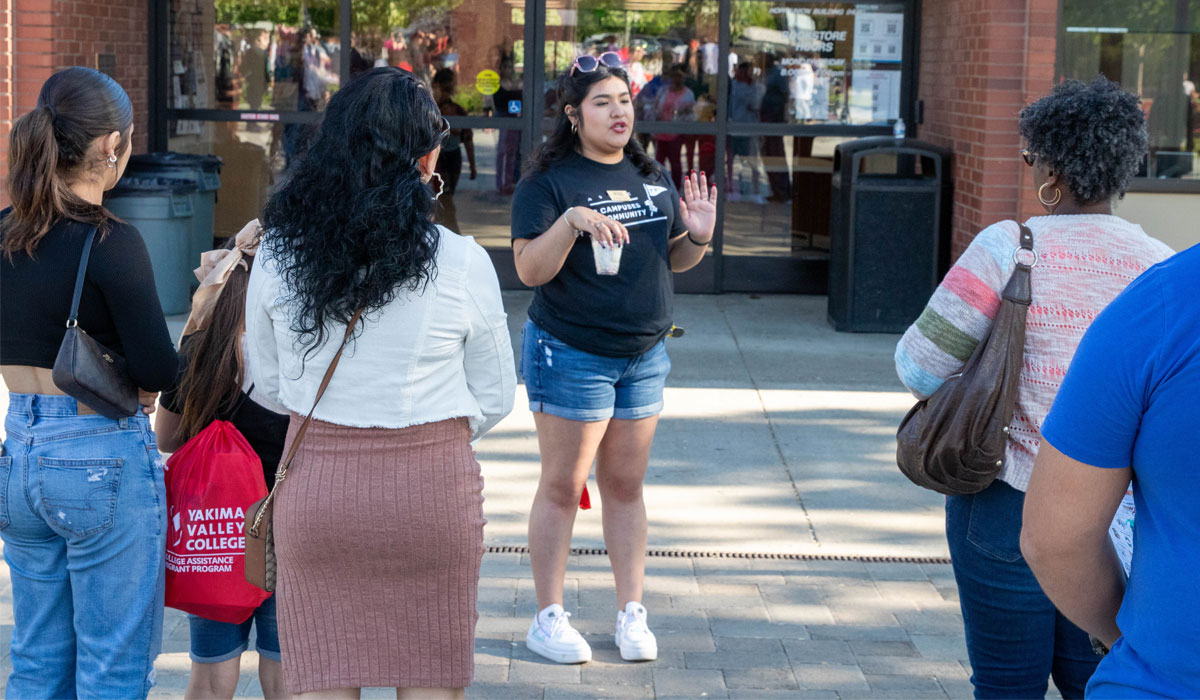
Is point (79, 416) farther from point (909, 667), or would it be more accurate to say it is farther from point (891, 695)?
point (909, 667)

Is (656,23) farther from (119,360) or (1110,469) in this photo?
(1110,469)

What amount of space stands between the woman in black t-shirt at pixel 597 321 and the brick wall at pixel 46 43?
5.30 metres

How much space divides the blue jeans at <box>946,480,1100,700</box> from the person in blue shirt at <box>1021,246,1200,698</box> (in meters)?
A: 1.01

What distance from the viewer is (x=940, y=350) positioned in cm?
283

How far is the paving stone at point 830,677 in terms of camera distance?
3.96 metres

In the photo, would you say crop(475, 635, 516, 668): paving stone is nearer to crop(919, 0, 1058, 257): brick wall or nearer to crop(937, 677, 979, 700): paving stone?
crop(937, 677, 979, 700): paving stone

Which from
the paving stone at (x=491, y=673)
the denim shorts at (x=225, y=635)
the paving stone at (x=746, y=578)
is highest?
the denim shorts at (x=225, y=635)

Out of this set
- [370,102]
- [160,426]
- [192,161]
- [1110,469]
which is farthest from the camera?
[192,161]

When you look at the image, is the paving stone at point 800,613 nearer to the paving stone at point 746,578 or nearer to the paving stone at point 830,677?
the paving stone at point 746,578

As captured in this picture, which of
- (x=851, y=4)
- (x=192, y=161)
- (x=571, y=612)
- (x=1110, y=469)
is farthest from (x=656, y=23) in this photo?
(x=1110, y=469)

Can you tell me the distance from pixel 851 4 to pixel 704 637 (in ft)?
22.2

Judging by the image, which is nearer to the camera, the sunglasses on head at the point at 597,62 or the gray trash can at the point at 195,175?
the sunglasses on head at the point at 597,62

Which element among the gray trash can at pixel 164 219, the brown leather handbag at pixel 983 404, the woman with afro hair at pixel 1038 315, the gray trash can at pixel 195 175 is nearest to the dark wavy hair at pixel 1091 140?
the woman with afro hair at pixel 1038 315

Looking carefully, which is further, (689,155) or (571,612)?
(689,155)
